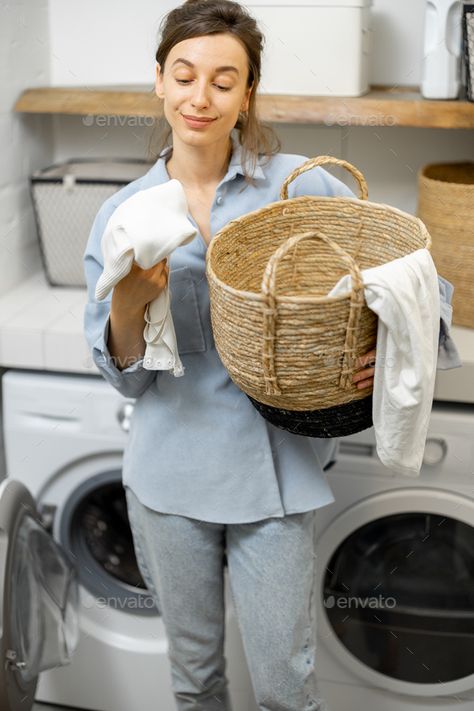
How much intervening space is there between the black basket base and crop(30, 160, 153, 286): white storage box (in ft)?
3.08

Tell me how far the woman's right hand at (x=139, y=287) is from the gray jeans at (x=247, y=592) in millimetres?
387

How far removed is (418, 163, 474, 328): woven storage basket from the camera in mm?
1859

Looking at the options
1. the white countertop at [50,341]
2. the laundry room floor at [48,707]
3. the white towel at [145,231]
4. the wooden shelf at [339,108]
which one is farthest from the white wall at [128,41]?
the laundry room floor at [48,707]

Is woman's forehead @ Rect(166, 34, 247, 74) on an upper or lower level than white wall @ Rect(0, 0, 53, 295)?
upper

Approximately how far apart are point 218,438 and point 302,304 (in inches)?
15.0

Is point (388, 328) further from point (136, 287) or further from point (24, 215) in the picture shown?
point (24, 215)

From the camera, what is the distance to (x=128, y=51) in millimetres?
2271

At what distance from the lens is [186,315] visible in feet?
4.72

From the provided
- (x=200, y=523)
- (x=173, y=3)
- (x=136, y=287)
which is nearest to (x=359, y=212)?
(x=136, y=287)

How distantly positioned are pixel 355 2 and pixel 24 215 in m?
0.89

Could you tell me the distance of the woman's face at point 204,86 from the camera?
1326 mm

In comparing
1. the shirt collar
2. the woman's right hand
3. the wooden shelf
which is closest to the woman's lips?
the shirt collar

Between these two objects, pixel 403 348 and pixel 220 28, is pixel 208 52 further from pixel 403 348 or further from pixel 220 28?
pixel 403 348

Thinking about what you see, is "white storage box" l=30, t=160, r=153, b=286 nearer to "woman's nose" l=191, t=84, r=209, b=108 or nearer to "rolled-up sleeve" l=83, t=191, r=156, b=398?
"rolled-up sleeve" l=83, t=191, r=156, b=398
